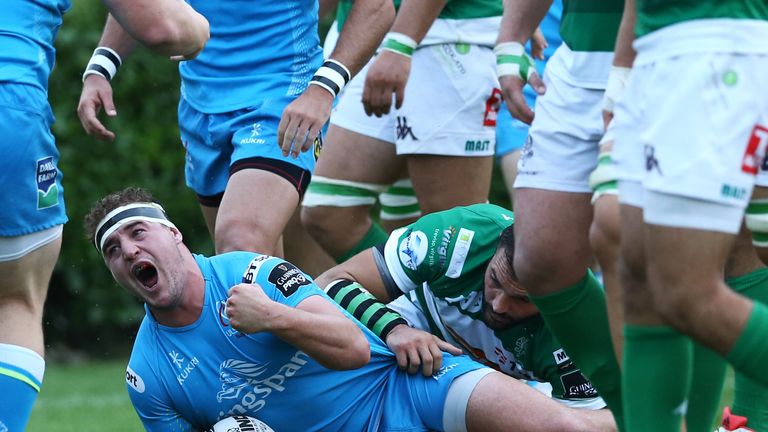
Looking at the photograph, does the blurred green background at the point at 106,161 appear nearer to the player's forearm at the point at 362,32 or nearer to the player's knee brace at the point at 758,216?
the player's forearm at the point at 362,32

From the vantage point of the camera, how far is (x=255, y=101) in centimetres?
445

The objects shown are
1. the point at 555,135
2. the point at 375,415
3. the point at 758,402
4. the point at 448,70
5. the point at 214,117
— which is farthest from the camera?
the point at 448,70

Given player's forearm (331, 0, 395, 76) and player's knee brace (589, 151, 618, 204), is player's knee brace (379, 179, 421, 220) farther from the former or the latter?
player's knee brace (589, 151, 618, 204)

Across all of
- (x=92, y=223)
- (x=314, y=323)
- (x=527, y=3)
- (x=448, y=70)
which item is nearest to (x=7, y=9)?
(x=92, y=223)

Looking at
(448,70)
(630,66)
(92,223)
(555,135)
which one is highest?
(630,66)

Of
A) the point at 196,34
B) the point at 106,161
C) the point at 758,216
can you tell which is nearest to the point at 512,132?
the point at 758,216

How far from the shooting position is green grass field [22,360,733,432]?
6.04 m

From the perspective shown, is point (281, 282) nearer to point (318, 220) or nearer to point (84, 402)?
point (318, 220)

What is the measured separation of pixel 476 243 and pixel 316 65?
1.01 metres

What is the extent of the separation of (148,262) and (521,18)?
52.7 inches

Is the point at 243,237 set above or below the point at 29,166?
below

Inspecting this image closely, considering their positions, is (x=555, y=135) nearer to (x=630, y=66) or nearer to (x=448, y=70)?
(x=630, y=66)

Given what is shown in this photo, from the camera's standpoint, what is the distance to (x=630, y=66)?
2.98 m

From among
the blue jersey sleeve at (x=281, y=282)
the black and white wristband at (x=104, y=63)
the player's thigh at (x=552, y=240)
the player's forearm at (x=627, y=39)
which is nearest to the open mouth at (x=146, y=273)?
the blue jersey sleeve at (x=281, y=282)
